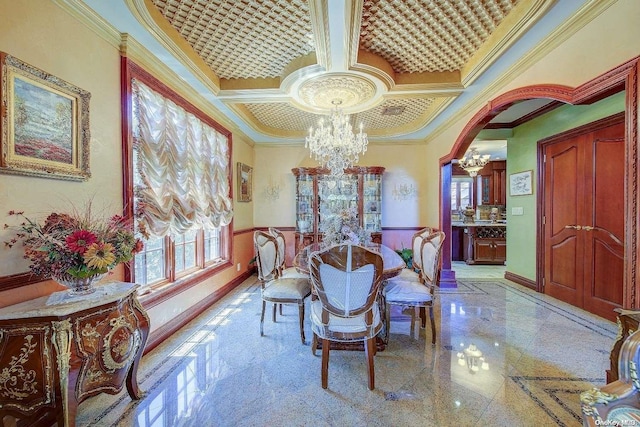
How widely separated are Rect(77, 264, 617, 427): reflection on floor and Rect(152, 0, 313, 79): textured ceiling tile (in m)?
2.85

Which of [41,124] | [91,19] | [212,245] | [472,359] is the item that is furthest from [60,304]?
[472,359]

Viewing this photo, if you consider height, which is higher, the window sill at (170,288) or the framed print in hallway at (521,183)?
the framed print in hallway at (521,183)

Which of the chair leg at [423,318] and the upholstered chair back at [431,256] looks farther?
the chair leg at [423,318]

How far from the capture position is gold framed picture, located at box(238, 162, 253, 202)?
4615mm

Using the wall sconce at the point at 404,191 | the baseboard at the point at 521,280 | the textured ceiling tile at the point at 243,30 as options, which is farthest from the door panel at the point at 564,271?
the textured ceiling tile at the point at 243,30

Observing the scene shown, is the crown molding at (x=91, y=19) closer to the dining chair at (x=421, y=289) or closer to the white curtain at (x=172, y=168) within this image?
the white curtain at (x=172, y=168)

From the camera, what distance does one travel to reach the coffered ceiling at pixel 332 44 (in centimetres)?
199

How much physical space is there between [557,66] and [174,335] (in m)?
4.26

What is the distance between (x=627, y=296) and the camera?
168 cm

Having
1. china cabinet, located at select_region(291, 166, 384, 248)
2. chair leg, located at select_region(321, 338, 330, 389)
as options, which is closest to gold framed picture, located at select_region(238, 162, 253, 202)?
china cabinet, located at select_region(291, 166, 384, 248)

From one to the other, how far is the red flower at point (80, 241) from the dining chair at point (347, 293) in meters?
1.28

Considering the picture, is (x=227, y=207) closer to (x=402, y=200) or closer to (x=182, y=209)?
(x=182, y=209)

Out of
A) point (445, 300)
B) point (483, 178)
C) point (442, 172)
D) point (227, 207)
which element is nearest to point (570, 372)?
point (445, 300)

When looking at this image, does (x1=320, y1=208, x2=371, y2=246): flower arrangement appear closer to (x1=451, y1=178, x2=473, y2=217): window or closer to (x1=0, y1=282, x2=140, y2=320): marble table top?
(x1=0, y1=282, x2=140, y2=320): marble table top
